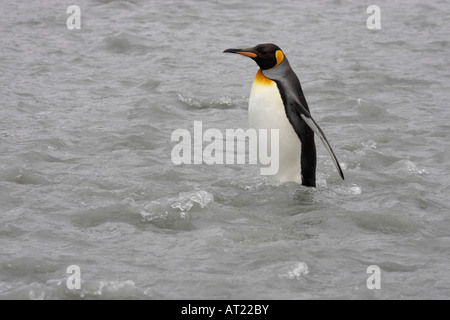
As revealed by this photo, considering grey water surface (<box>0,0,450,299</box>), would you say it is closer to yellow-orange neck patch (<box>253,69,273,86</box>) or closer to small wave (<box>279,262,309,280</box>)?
small wave (<box>279,262,309,280</box>)

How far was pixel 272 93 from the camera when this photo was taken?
19.2 feet

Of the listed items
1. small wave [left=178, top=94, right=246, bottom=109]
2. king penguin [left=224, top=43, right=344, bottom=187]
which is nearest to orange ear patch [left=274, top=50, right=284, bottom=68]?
king penguin [left=224, top=43, right=344, bottom=187]

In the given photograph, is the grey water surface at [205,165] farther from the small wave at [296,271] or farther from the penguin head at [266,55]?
the penguin head at [266,55]

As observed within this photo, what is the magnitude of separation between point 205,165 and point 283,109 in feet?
3.40

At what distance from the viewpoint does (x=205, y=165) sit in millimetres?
6621

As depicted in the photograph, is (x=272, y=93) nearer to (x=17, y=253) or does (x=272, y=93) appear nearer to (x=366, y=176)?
(x=366, y=176)

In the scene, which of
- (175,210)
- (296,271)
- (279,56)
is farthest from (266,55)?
(296,271)

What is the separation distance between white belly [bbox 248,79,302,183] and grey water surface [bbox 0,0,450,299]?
19 centimetres

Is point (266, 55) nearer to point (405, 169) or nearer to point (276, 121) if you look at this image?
point (276, 121)

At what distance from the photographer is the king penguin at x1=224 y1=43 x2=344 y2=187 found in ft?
19.2

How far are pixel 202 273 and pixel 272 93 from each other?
1788 millimetres

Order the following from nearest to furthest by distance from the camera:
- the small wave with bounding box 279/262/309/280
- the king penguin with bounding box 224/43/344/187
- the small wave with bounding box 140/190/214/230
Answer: the small wave with bounding box 279/262/309/280 → the small wave with bounding box 140/190/214/230 → the king penguin with bounding box 224/43/344/187

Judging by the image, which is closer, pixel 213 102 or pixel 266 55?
pixel 266 55
